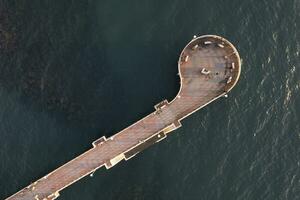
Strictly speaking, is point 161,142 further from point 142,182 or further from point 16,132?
point 16,132

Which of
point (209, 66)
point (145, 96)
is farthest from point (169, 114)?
point (209, 66)

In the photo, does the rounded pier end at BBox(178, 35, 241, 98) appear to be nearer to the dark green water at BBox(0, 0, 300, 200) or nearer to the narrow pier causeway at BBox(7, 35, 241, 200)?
the narrow pier causeway at BBox(7, 35, 241, 200)

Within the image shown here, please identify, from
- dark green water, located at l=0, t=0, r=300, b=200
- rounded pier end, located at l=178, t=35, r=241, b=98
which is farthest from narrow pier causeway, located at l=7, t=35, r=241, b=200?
dark green water, located at l=0, t=0, r=300, b=200

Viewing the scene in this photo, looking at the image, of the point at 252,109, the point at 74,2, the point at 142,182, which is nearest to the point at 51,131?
the point at 142,182

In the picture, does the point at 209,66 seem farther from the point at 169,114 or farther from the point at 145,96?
the point at 145,96

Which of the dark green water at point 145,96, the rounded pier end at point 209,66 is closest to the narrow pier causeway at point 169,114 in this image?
the rounded pier end at point 209,66
